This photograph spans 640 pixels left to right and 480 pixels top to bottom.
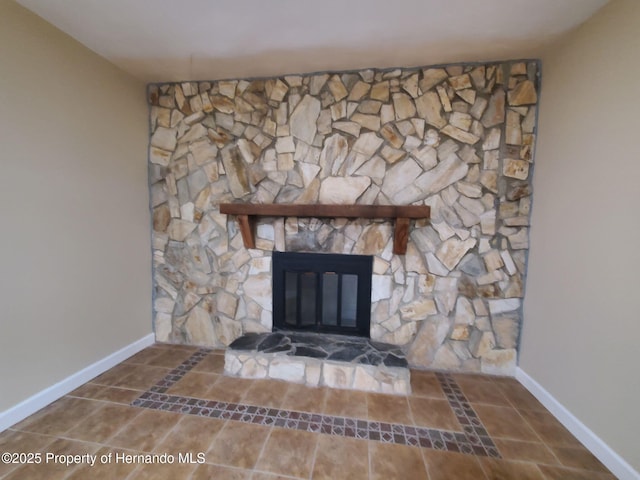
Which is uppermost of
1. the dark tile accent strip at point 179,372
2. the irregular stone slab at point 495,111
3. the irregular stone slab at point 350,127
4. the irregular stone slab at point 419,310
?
the irregular stone slab at point 495,111

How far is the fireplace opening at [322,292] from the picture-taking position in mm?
2227

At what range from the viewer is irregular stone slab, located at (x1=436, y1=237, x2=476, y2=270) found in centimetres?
205

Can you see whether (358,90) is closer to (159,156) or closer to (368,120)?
(368,120)

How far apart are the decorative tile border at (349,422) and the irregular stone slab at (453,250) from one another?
91 centimetres

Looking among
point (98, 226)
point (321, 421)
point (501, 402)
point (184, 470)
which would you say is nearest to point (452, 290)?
point (501, 402)

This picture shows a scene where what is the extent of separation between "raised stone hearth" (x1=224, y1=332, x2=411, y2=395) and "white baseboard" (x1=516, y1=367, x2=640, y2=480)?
85 cm

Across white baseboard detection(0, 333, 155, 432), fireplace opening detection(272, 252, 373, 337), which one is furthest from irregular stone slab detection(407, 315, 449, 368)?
white baseboard detection(0, 333, 155, 432)

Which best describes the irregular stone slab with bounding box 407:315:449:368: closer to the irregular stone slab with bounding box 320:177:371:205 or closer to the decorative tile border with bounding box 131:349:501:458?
the decorative tile border with bounding box 131:349:501:458

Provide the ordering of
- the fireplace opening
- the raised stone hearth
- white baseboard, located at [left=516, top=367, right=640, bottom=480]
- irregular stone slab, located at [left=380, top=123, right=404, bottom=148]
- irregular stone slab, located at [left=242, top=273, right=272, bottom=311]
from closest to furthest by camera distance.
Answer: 1. white baseboard, located at [left=516, top=367, right=640, bottom=480]
2. the raised stone hearth
3. irregular stone slab, located at [left=380, top=123, right=404, bottom=148]
4. the fireplace opening
5. irregular stone slab, located at [left=242, top=273, right=272, bottom=311]

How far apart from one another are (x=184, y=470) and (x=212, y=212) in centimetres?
174

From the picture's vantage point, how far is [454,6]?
1.45 meters

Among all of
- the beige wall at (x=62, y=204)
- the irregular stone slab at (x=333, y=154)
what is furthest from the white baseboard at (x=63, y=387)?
the irregular stone slab at (x=333, y=154)

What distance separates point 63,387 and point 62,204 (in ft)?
3.94

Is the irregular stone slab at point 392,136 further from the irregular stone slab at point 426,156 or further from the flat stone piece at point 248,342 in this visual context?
the flat stone piece at point 248,342
